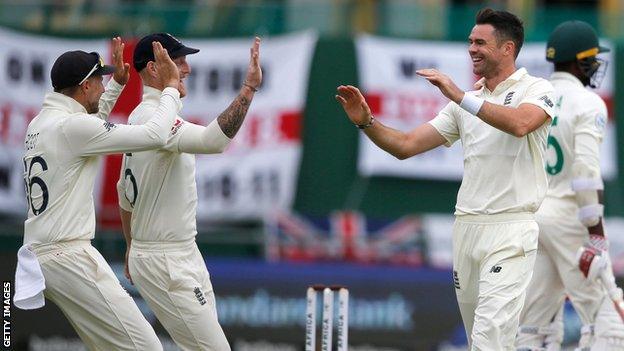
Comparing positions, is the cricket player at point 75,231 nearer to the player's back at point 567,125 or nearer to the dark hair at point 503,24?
the dark hair at point 503,24

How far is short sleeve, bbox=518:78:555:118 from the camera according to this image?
8016 millimetres

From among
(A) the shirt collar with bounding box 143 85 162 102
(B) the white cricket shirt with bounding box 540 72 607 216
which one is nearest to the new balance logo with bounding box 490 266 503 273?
(B) the white cricket shirt with bounding box 540 72 607 216

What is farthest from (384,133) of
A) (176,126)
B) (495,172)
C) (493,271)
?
(176,126)

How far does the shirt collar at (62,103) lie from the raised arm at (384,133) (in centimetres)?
163

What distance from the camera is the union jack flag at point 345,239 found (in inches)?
559

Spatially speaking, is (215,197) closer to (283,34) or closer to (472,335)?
(283,34)

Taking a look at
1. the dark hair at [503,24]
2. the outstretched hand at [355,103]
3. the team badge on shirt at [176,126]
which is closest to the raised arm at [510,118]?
the dark hair at [503,24]

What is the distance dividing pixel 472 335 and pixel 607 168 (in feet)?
23.1

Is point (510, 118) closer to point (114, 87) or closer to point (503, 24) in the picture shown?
point (503, 24)

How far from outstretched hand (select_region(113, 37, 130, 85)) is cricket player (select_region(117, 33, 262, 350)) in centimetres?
27

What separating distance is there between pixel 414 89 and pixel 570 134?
501 centimetres

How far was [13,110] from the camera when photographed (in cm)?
1429

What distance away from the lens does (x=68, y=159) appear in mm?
7930

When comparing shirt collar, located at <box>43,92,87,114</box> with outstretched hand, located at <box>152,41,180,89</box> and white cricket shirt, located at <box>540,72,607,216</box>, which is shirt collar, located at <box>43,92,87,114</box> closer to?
outstretched hand, located at <box>152,41,180,89</box>
